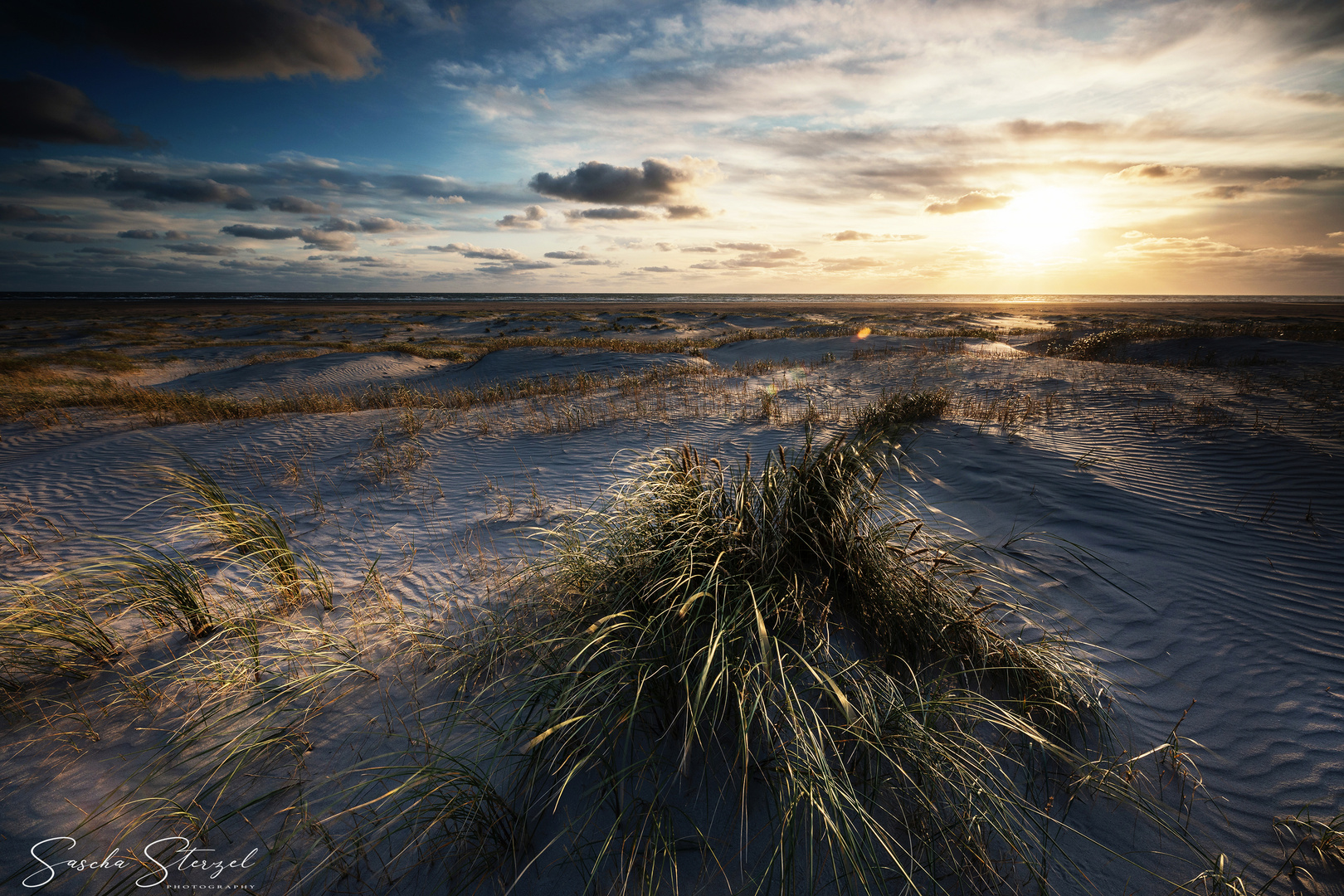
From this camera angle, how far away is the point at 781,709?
1.99 metres

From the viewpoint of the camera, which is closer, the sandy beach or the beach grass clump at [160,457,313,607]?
the sandy beach

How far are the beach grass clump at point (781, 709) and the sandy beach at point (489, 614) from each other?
0.07 m

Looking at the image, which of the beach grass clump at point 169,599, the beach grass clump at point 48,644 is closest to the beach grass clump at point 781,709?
the beach grass clump at point 169,599

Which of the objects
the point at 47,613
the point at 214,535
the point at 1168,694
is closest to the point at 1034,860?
the point at 1168,694

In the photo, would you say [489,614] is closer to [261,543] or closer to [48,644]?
[261,543]

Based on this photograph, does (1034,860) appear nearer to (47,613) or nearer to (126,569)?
(47,613)

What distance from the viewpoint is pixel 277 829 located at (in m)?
2.19

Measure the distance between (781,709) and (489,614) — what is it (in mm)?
2401

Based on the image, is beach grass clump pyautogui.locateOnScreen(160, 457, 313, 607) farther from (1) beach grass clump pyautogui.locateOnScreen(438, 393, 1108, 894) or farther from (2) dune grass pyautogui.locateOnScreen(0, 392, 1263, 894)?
(1) beach grass clump pyautogui.locateOnScreen(438, 393, 1108, 894)

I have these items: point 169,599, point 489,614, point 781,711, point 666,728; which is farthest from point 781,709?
point 169,599

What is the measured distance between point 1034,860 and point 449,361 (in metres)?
22.5

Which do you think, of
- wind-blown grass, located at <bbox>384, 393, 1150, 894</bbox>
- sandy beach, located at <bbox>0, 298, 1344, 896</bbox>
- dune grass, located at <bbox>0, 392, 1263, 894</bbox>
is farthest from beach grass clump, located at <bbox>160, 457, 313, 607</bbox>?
wind-blown grass, located at <bbox>384, 393, 1150, 894</bbox>

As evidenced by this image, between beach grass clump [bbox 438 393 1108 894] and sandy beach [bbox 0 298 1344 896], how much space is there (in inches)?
2.8

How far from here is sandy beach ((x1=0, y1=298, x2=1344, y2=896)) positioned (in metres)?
2.10
